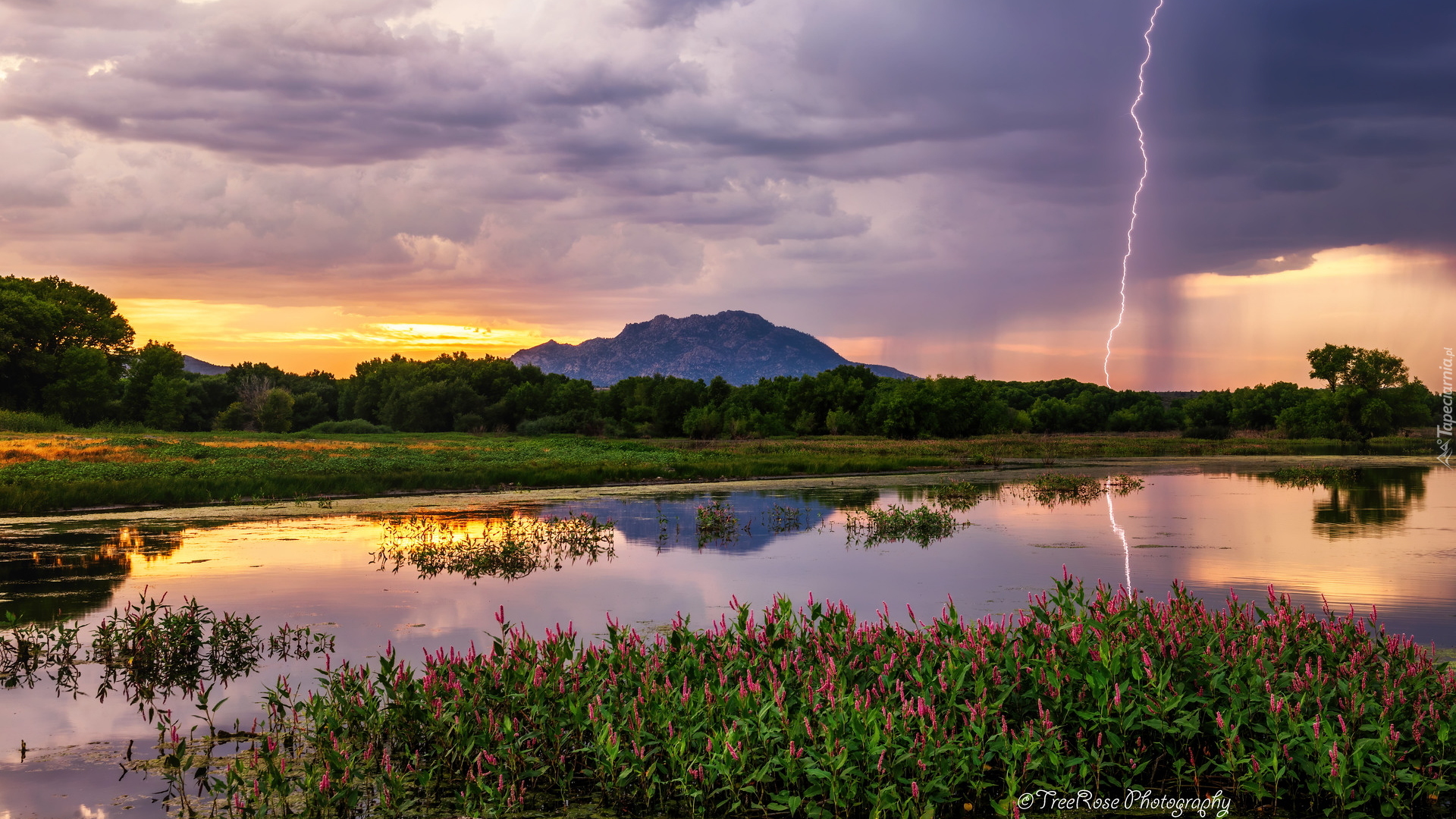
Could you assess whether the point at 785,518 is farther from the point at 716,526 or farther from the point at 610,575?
the point at 610,575

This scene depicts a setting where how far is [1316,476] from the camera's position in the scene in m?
→ 53.8

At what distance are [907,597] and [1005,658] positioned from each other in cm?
A: 839

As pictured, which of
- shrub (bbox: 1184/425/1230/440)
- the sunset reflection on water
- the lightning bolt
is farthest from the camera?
shrub (bbox: 1184/425/1230/440)

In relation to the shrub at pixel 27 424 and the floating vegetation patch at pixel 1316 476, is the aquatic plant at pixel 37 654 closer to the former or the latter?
the floating vegetation patch at pixel 1316 476

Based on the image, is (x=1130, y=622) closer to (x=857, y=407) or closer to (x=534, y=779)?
(x=534, y=779)

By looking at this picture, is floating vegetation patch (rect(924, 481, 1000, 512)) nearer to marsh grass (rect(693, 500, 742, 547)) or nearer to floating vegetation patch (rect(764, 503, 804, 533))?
floating vegetation patch (rect(764, 503, 804, 533))

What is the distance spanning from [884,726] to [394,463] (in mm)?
48646

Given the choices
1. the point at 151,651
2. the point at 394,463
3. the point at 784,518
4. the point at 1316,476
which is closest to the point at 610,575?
the point at 151,651

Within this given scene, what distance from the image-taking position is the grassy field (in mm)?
35750

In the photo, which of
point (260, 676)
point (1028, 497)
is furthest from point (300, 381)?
point (260, 676)

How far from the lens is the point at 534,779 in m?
8.55

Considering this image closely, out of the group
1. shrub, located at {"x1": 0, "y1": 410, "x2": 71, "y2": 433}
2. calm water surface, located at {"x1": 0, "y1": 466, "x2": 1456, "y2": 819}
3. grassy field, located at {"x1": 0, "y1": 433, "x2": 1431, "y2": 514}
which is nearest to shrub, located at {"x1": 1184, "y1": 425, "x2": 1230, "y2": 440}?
grassy field, located at {"x1": 0, "y1": 433, "x2": 1431, "y2": 514}

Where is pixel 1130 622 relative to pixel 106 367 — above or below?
below

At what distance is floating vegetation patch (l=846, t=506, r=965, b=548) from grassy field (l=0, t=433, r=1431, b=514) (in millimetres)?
20257
